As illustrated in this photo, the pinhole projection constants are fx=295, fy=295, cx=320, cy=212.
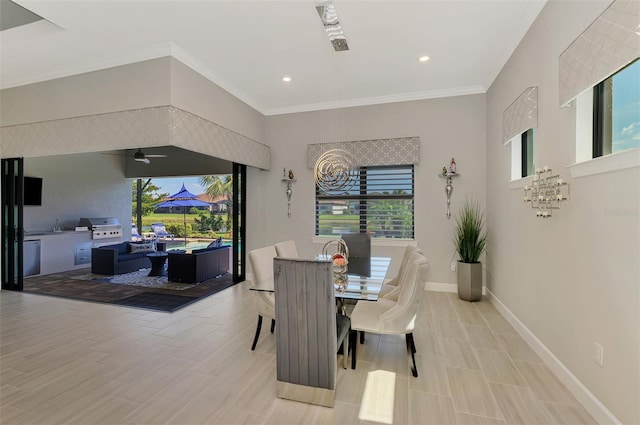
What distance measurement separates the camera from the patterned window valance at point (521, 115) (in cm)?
278

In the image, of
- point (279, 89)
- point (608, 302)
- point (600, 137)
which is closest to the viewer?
point (608, 302)

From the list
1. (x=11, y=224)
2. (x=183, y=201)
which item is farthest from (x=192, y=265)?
(x=183, y=201)

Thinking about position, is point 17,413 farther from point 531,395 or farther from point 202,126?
point 531,395

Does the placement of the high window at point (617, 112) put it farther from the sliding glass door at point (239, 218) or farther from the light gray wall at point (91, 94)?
Result: the sliding glass door at point (239, 218)

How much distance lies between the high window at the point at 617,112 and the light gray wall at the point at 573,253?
150mm

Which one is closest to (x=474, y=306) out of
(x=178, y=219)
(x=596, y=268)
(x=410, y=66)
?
(x=596, y=268)

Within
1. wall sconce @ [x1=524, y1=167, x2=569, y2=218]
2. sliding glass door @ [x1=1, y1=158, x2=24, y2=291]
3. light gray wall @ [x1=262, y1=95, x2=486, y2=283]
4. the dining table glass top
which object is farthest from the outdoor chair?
wall sconce @ [x1=524, y1=167, x2=569, y2=218]

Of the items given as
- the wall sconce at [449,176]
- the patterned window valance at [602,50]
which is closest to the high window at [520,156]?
the wall sconce at [449,176]

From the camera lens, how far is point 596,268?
1.91m

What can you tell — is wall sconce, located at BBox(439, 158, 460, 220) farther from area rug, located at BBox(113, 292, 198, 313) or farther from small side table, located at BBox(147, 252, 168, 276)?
small side table, located at BBox(147, 252, 168, 276)

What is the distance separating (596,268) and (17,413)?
3916 millimetres

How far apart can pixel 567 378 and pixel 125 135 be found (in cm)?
501

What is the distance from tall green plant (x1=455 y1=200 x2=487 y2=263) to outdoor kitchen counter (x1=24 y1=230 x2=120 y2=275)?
309 inches

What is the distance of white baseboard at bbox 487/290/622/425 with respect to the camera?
1.82 m
